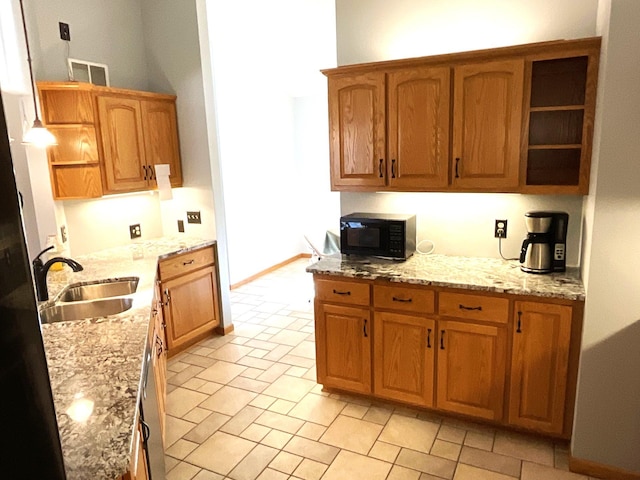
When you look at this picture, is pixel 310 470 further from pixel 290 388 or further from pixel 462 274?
pixel 462 274

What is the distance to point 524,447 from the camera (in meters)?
2.50

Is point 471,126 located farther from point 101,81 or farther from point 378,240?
point 101,81

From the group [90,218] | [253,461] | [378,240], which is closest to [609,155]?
[378,240]

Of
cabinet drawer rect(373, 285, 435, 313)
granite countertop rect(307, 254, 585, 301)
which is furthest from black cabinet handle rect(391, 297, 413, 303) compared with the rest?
granite countertop rect(307, 254, 585, 301)

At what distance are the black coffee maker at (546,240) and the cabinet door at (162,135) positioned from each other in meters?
2.95

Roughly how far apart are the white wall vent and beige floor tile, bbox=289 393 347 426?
3011 mm

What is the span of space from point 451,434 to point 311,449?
0.85m

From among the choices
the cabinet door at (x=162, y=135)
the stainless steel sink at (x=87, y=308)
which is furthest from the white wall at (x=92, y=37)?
the stainless steel sink at (x=87, y=308)

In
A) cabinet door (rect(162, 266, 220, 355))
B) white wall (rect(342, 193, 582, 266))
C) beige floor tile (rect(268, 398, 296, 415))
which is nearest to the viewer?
white wall (rect(342, 193, 582, 266))

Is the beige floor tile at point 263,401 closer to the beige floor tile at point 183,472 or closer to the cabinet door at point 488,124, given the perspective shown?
→ the beige floor tile at point 183,472

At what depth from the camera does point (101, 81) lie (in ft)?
12.1

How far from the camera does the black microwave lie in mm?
2879

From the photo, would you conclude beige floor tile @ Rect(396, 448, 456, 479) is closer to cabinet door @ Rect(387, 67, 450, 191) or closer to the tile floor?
the tile floor

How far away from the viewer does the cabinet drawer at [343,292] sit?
278 centimetres
